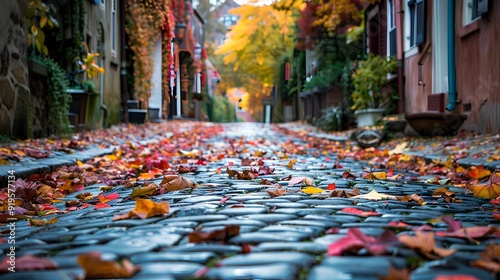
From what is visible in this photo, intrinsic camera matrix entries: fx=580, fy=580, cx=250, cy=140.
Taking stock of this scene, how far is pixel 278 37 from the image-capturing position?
93.4 ft

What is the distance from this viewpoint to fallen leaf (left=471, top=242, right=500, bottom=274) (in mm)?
1695

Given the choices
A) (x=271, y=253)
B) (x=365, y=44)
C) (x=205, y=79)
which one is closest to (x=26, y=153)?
(x=271, y=253)

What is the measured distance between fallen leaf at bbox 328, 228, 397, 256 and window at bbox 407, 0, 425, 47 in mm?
11111

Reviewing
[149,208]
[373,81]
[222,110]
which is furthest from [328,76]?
[222,110]

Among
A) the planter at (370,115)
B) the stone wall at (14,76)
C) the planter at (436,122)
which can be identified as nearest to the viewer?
the stone wall at (14,76)

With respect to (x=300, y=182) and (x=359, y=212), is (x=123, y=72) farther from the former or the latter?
(x=359, y=212)

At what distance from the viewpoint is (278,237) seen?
7.03 feet

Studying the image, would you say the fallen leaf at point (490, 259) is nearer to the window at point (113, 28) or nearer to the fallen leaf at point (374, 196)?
the fallen leaf at point (374, 196)

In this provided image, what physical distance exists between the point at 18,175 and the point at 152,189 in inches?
55.9

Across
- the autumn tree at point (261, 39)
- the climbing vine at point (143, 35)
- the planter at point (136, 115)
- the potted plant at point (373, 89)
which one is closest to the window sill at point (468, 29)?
the potted plant at point (373, 89)

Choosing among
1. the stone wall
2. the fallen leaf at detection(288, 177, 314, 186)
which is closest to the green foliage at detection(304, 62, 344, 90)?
the stone wall

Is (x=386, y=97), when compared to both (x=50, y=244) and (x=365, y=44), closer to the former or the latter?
(x=365, y=44)

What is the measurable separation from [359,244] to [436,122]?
29.2ft

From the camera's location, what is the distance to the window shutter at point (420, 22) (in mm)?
12305
